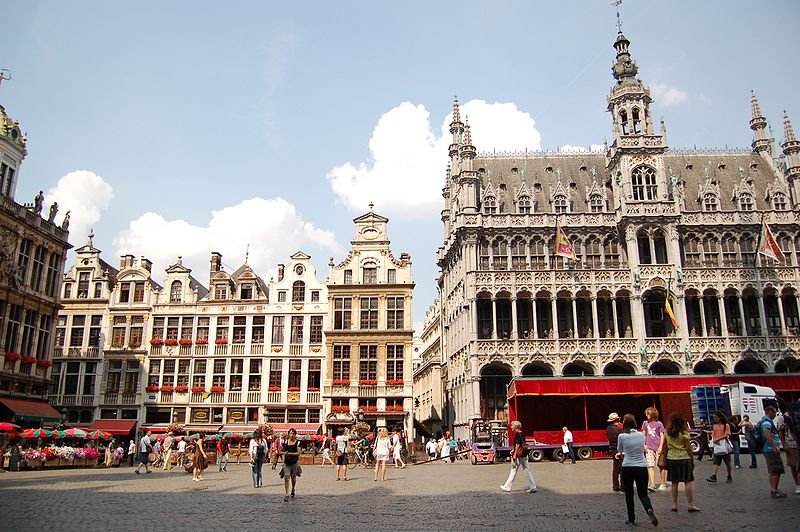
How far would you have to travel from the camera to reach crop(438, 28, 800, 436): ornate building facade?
4597cm

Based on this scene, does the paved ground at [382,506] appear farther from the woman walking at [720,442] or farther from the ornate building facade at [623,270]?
the ornate building facade at [623,270]

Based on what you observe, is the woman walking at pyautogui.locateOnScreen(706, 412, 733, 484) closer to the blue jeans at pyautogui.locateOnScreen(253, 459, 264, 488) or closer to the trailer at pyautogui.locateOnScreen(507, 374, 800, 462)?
the blue jeans at pyautogui.locateOnScreen(253, 459, 264, 488)

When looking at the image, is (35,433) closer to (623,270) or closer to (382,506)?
(382,506)

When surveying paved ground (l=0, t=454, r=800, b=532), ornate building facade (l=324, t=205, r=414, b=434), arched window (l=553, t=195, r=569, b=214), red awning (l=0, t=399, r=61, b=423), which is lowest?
paved ground (l=0, t=454, r=800, b=532)

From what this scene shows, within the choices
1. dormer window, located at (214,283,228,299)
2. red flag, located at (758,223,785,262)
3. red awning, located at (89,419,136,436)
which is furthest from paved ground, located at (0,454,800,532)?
dormer window, located at (214,283,228,299)

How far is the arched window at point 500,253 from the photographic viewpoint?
49406 millimetres

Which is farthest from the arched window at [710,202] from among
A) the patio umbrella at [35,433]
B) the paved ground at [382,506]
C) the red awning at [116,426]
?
the patio umbrella at [35,433]

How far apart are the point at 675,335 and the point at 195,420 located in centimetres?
3681

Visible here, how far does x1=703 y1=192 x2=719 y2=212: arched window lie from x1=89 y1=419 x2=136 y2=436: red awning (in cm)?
4728

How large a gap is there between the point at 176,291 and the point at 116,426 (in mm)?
11541

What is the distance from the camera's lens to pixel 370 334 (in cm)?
4984

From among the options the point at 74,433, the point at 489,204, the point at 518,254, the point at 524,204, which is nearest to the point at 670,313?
the point at 518,254

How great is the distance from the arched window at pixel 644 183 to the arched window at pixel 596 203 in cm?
255

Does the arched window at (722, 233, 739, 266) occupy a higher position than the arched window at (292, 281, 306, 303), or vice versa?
the arched window at (722, 233, 739, 266)
